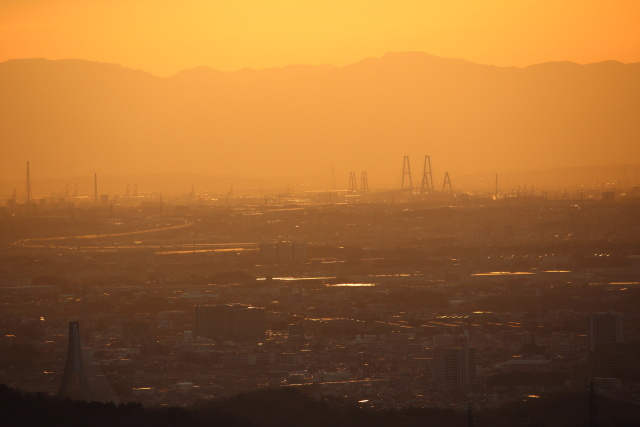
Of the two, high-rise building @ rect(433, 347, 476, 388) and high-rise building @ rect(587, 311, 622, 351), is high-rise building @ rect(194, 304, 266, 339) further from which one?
high-rise building @ rect(587, 311, 622, 351)

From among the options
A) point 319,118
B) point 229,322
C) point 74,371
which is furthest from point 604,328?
point 319,118

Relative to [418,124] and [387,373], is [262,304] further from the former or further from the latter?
[418,124]

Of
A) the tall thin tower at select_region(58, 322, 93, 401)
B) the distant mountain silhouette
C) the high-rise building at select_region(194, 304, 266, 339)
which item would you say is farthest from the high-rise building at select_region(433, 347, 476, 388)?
the distant mountain silhouette

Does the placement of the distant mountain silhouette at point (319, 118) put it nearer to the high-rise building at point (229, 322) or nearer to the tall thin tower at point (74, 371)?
the high-rise building at point (229, 322)

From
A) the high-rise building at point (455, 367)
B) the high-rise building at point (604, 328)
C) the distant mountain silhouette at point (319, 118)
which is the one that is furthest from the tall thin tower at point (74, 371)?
the distant mountain silhouette at point (319, 118)

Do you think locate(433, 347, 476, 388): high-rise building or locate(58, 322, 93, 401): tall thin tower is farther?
locate(433, 347, 476, 388): high-rise building
